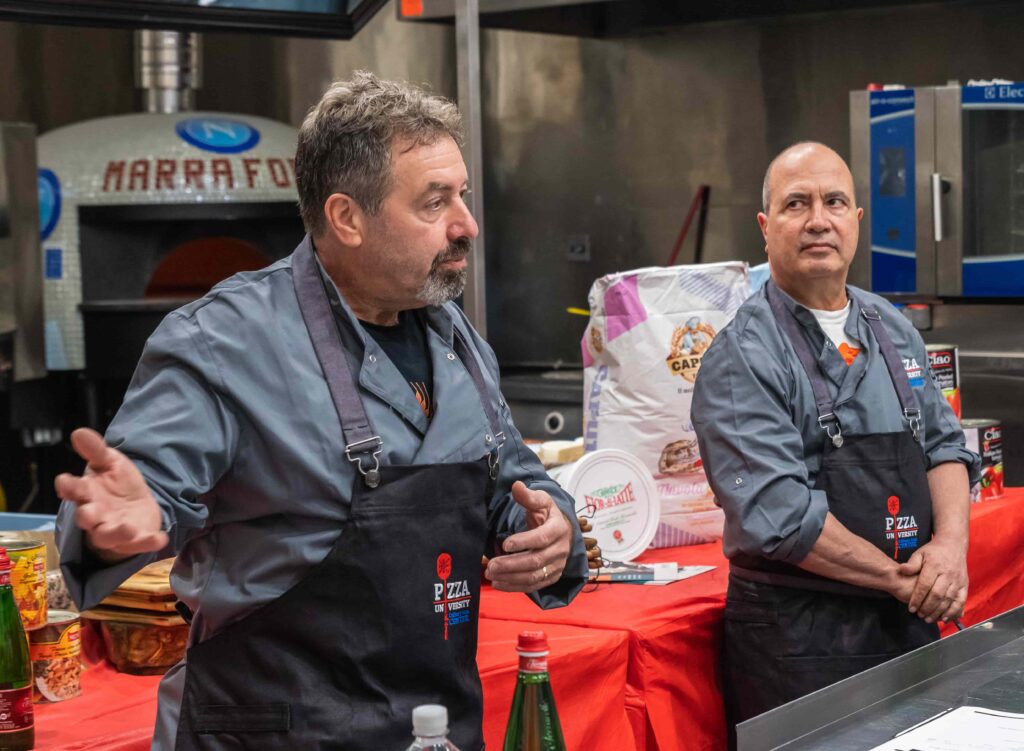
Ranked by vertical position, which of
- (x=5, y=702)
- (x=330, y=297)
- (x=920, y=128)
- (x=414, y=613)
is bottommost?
(x=5, y=702)

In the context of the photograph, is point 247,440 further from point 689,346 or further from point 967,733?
point 689,346

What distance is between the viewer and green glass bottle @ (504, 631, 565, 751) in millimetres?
1528

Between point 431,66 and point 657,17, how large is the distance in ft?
4.00

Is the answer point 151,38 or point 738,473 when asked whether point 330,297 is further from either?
point 151,38

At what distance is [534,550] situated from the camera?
183 centimetres

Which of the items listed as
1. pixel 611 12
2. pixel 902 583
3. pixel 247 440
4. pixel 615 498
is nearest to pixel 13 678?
pixel 247 440

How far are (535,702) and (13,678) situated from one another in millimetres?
843

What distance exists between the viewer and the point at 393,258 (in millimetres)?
1861

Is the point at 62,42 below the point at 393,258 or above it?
above

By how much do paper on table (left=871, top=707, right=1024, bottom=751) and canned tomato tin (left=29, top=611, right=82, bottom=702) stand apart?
47.1 inches

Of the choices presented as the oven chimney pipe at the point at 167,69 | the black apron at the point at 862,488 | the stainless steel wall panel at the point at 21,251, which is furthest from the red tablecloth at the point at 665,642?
the oven chimney pipe at the point at 167,69

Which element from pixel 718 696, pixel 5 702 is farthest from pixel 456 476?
pixel 718 696

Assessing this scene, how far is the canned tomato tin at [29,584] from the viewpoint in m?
2.05

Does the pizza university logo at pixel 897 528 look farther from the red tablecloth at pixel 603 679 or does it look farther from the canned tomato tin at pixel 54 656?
the canned tomato tin at pixel 54 656
